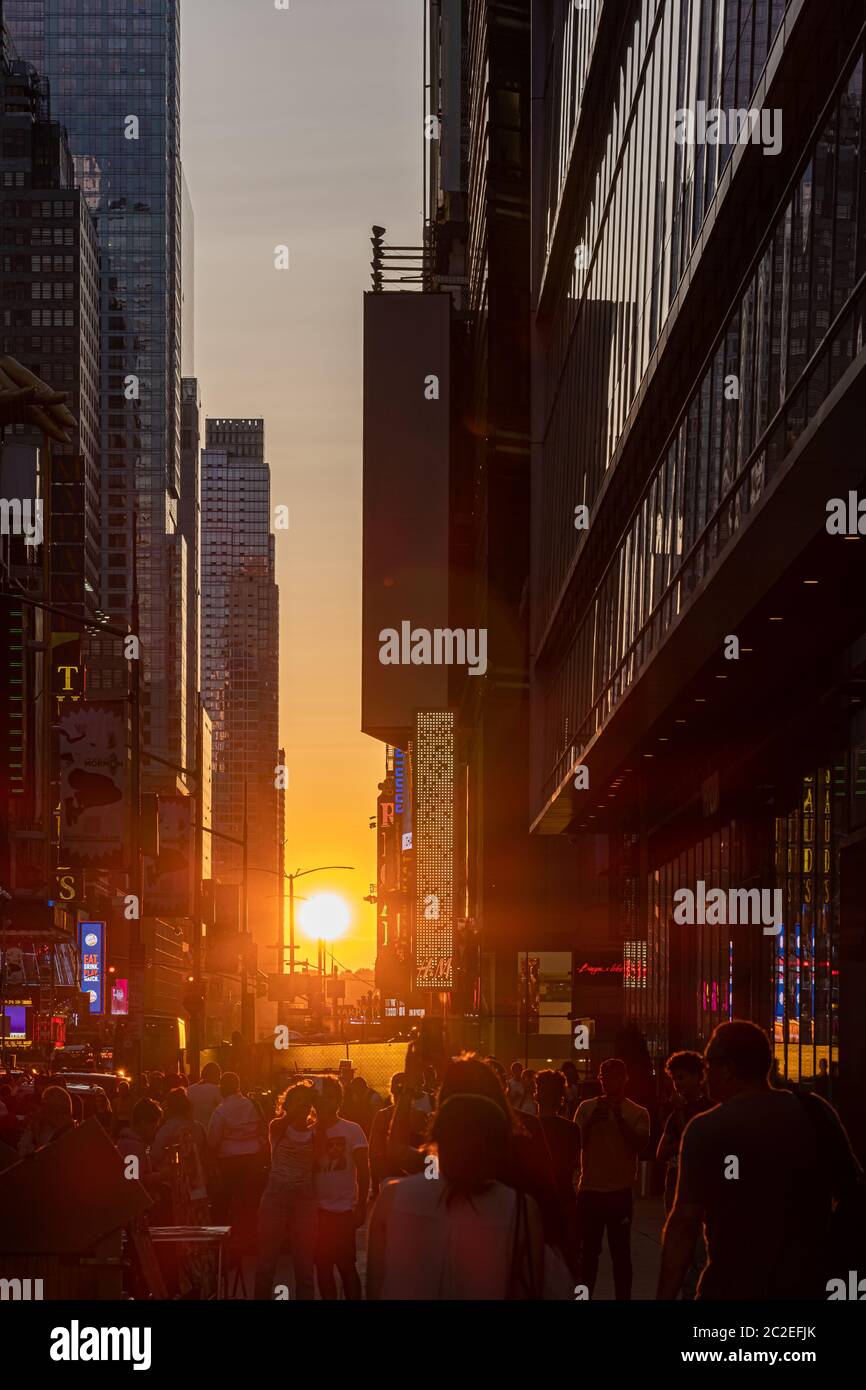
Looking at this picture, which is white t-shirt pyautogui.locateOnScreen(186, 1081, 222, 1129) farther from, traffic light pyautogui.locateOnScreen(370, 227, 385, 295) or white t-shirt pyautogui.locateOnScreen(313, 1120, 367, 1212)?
traffic light pyautogui.locateOnScreen(370, 227, 385, 295)

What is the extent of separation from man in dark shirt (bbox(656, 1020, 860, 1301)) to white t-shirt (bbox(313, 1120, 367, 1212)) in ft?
25.1

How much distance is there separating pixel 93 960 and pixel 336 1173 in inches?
2538

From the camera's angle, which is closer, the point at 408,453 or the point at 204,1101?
the point at 204,1101

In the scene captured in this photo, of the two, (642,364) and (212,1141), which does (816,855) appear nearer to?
(212,1141)

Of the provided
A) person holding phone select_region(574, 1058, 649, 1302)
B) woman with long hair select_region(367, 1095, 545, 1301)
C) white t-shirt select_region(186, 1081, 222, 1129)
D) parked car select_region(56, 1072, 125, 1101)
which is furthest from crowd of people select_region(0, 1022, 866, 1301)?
parked car select_region(56, 1072, 125, 1101)

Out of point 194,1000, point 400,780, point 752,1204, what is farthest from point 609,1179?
point 400,780

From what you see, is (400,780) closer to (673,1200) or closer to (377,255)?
(377,255)

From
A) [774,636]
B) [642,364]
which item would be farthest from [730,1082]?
[642,364]

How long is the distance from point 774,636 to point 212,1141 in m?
7.41

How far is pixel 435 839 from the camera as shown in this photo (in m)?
95.8

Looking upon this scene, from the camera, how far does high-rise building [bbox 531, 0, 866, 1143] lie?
16.9m

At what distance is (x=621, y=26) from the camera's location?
34688 millimetres

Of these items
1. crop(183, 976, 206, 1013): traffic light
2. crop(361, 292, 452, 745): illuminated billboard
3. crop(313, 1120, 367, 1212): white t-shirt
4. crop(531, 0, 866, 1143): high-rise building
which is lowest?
crop(183, 976, 206, 1013): traffic light

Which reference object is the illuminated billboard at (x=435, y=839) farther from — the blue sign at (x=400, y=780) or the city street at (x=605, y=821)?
the blue sign at (x=400, y=780)
